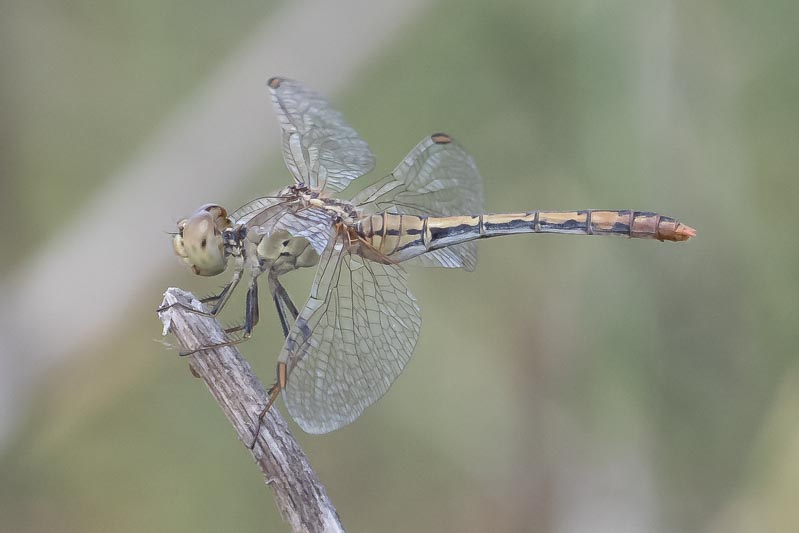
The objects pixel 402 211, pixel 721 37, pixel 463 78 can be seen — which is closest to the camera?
pixel 402 211

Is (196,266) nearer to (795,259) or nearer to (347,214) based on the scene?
(347,214)

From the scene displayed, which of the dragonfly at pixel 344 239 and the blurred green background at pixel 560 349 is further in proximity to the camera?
the blurred green background at pixel 560 349

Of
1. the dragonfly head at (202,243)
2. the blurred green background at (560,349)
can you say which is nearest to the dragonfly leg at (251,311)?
the dragonfly head at (202,243)

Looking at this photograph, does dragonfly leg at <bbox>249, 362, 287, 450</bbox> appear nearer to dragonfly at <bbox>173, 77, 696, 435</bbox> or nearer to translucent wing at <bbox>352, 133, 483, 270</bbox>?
dragonfly at <bbox>173, 77, 696, 435</bbox>

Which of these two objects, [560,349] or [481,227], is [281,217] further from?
[560,349]

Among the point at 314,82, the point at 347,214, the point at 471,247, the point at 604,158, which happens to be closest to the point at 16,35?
the point at 314,82

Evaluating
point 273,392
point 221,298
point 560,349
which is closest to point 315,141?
point 221,298

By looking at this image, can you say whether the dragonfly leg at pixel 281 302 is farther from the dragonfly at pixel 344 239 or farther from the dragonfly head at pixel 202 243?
the dragonfly head at pixel 202 243
